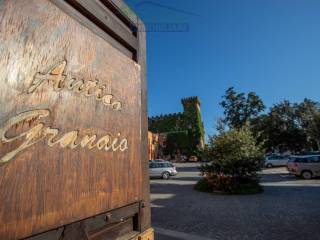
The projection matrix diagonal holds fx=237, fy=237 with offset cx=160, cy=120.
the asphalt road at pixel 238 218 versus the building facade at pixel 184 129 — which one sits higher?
the building facade at pixel 184 129

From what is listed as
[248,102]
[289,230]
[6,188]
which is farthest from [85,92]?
[248,102]

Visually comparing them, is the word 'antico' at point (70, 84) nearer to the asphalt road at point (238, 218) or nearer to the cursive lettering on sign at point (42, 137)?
the cursive lettering on sign at point (42, 137)

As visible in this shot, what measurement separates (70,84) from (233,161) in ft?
41.3

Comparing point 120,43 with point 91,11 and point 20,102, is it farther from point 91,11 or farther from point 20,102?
point 20,102

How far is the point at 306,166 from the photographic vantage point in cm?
1831

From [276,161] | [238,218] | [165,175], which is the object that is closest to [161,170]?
[165,175]

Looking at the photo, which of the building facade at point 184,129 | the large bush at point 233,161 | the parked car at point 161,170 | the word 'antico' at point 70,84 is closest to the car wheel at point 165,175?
the parked car at point 161,170

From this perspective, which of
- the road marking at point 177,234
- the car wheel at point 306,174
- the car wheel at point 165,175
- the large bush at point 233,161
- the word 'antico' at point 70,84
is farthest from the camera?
the car wheel at point 165,175

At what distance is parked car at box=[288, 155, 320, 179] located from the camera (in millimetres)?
18002

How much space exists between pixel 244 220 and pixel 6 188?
755 centimetres

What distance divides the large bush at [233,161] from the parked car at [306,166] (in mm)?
7451

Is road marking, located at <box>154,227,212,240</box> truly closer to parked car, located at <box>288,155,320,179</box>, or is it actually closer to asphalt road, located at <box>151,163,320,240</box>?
asphalt road, located at <box>151,163,320,240</box>

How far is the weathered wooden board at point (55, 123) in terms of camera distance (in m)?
1.12

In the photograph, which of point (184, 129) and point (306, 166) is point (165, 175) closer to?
point (306, 166)
